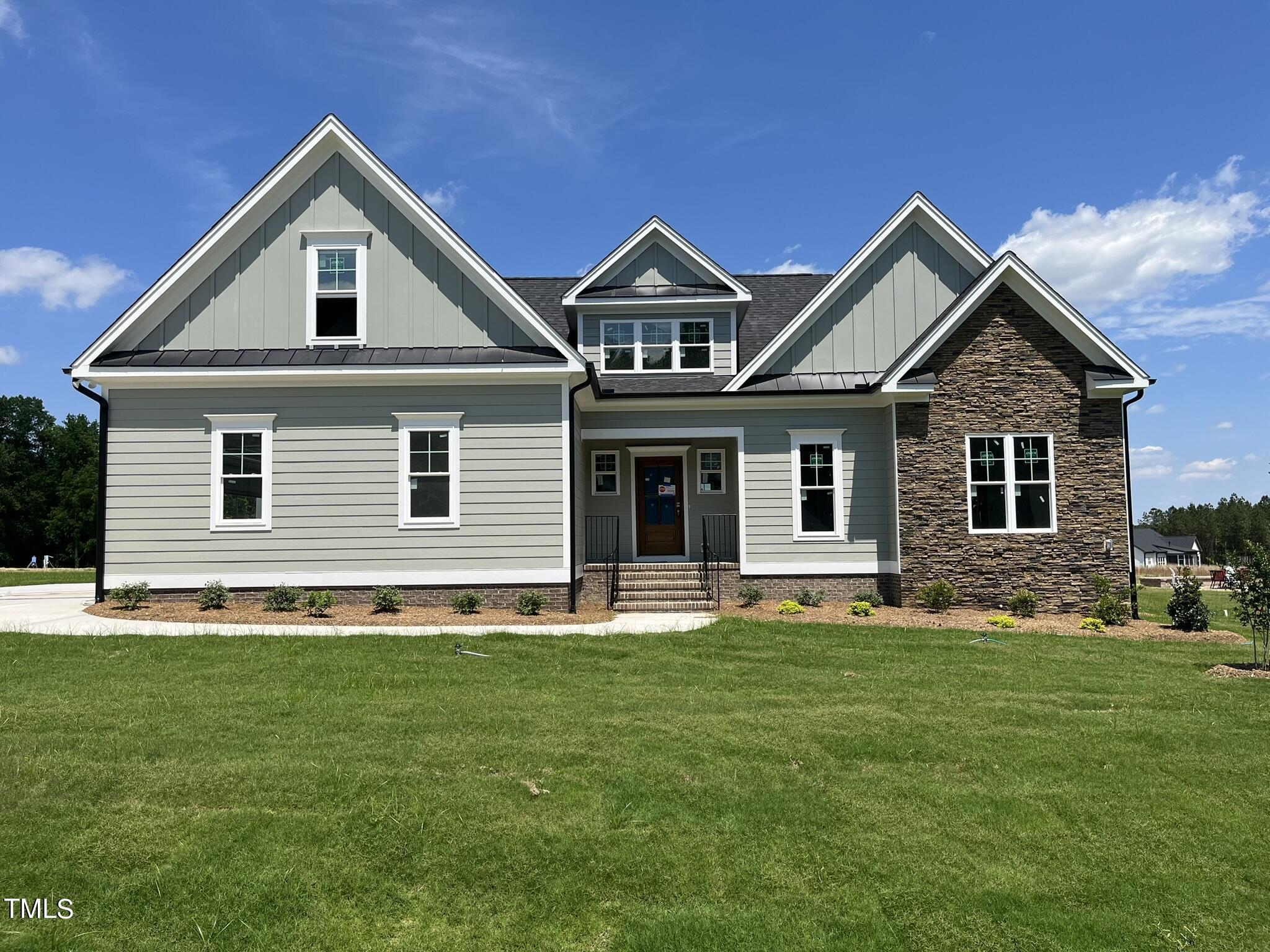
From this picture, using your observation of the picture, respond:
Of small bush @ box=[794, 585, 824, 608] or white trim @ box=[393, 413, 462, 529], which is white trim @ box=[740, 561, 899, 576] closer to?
small bush @ box=[794, 585, 824, 608]

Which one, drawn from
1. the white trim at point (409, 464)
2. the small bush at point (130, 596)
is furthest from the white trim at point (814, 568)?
the small bush at point (130, 596)

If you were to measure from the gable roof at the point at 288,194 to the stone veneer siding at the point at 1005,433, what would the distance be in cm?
685

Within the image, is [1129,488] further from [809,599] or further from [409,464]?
[409,464]

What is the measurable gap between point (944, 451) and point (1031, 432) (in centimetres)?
169

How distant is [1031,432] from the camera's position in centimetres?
1648

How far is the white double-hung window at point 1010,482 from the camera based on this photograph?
54.0 ft

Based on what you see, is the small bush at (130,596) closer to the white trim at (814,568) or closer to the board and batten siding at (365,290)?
the board and batten siding at (365,290)

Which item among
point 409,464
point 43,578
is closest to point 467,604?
point 409,464

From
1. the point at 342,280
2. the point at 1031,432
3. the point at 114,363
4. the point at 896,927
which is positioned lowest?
the point at 896,927

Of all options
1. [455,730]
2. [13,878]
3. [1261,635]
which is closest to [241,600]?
[455,730]

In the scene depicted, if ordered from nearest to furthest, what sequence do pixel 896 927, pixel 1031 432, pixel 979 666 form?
pixel 896 927
pixel 979 666
pixel 1031 432

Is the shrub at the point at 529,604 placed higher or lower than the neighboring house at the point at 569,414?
lower

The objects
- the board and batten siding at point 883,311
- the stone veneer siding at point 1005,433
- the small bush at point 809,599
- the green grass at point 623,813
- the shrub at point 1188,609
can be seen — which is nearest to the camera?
the green grass at point 623,813

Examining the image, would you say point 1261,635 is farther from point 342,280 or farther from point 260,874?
point 342,280
